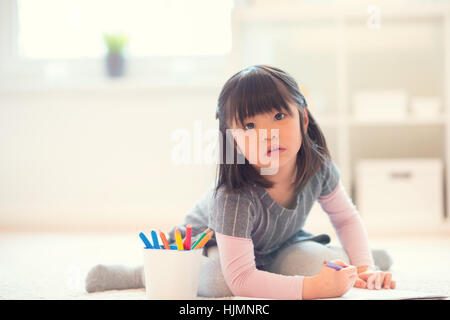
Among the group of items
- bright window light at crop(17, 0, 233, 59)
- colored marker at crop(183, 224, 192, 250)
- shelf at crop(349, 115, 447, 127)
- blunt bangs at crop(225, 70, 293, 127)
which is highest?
bright window light at crop(17, 0, 233, 59)

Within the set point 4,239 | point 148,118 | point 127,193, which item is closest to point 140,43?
point 148,118

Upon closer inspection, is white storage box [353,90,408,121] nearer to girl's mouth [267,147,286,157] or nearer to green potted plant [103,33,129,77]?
green potted plant [103,33,129,77]

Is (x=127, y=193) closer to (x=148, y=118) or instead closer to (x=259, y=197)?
(x=148, y=118)

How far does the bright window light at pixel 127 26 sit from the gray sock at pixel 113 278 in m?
1.52

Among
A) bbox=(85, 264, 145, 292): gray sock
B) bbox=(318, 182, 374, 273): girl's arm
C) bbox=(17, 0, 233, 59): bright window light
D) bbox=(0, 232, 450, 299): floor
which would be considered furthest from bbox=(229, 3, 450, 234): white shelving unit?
bbox=(85, 264, 145, 292): gray sock

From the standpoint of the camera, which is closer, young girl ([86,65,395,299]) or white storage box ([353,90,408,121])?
young girl ([86,65,395,299])

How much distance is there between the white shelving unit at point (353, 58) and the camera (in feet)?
6.82

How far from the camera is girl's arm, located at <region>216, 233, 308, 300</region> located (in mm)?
781

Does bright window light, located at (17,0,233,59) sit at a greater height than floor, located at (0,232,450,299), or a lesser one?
greater

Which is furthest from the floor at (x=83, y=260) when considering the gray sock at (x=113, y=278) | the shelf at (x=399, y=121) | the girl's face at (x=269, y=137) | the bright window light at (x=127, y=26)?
the bright window light at (x=127, y=26)

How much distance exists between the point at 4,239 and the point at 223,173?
1212 millimetres

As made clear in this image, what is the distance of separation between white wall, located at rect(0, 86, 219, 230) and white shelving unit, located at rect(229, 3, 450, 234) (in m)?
0.31

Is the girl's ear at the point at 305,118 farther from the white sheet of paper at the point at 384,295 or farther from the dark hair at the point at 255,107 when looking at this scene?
the white sheet of paper at the point at 384,295
